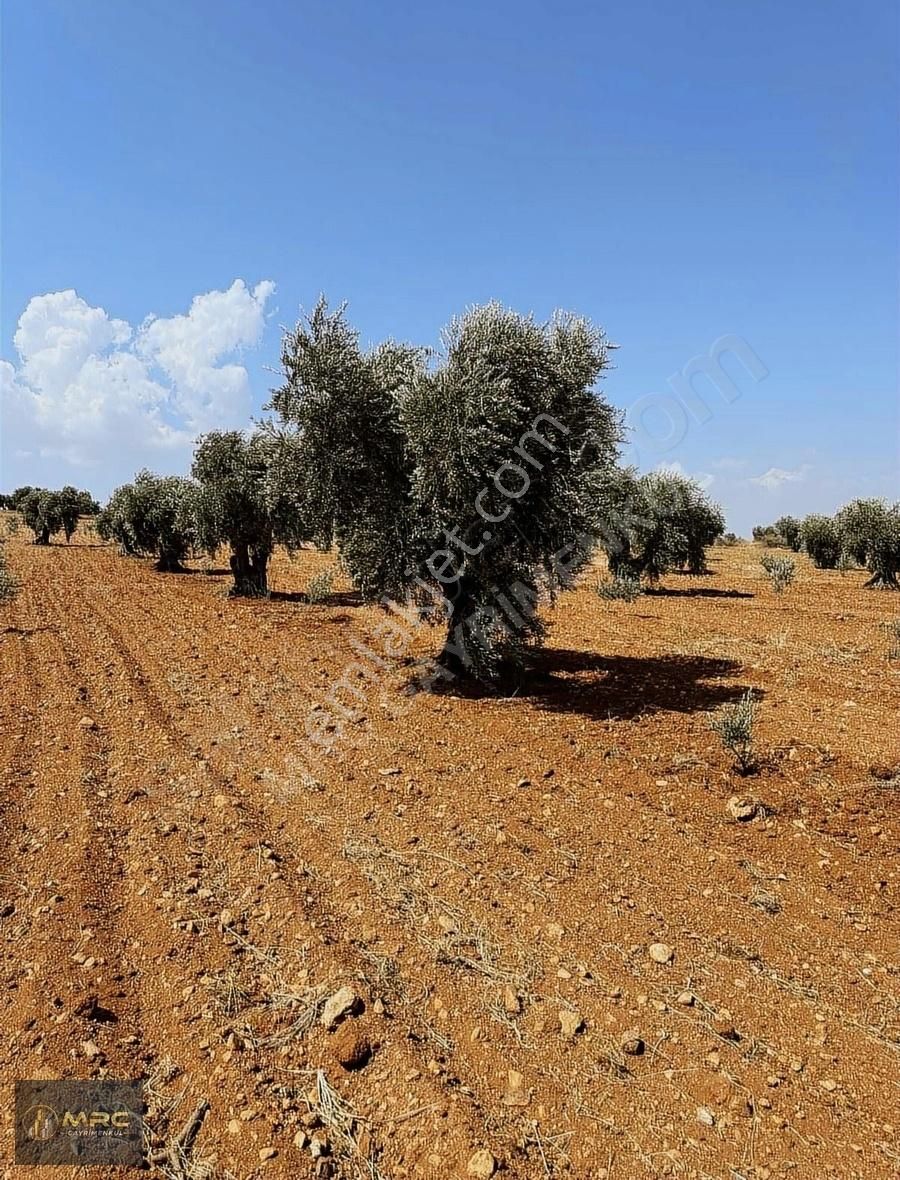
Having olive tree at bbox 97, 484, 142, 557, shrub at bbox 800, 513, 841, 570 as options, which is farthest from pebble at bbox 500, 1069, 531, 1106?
shrub at bbox 800, 513, 841, 570

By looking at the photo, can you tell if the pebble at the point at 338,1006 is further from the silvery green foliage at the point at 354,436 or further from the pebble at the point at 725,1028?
the silvery green foliage at the point at 354,436

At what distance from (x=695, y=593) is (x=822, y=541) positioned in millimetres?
17339

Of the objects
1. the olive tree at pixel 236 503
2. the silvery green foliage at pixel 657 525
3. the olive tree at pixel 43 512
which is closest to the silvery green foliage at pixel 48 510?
the olive tree at pixel 43 512

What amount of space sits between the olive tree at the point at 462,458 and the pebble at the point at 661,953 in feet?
19.5

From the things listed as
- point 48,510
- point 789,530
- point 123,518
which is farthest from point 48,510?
point 789,530

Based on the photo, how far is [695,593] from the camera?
80.7 feet

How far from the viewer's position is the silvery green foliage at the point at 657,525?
80.4 ft

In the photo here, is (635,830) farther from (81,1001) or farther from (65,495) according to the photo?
(65,495)

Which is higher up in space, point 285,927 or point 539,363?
point 539,363

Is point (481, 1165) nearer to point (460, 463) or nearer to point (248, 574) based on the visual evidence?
point (460, 463)

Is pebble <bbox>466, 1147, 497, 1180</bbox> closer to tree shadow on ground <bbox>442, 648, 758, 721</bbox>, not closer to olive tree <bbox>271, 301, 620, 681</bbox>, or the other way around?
tree shadow on ground <bbox>442, 648, 758, 721</bbox>

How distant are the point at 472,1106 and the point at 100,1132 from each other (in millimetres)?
1932

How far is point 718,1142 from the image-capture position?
128 inches

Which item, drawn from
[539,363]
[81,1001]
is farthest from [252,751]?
[539,363]
